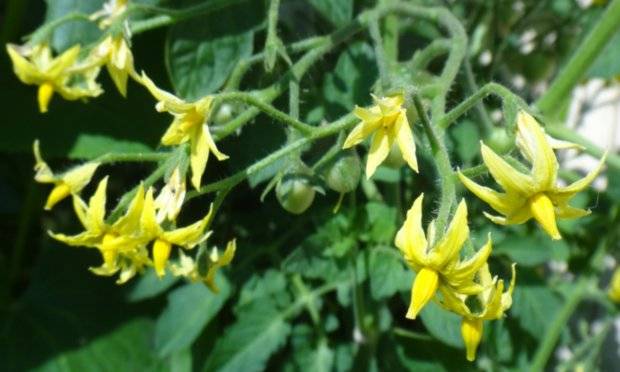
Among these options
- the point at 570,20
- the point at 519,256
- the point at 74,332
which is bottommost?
the point at 74,332

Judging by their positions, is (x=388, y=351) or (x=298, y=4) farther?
(x=298, y=4)

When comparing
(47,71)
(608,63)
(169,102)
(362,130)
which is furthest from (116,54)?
(608,63)

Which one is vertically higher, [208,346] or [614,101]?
[614,101]

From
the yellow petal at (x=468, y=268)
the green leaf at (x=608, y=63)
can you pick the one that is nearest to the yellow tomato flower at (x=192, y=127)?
the yellow petal at (x=468, y=268)

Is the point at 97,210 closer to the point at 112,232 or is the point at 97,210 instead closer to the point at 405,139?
the point at 112,232

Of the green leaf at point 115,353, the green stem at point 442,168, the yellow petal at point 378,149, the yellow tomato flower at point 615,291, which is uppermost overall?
the yellow petal at point 378,149

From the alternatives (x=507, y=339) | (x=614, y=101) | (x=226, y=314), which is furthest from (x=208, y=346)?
(x=614, y=101)

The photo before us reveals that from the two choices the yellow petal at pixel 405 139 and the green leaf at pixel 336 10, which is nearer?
the yellow petal at pixel 405 139

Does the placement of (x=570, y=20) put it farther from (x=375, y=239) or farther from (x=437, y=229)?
(x=437, y=229)

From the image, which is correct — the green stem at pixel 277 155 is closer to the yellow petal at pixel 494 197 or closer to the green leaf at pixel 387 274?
the yellow petal at pixel 494 197
